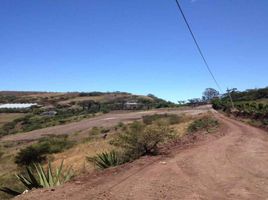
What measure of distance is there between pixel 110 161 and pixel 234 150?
16.0ft

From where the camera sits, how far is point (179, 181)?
31.8ft

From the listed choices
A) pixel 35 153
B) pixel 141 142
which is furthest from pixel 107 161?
pixel 35 153

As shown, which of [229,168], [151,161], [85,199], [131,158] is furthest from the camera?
[131,158]

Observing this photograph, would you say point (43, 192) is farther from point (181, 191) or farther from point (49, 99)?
point (49, 99)

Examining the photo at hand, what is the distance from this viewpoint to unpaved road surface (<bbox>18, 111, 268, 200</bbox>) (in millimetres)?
8492

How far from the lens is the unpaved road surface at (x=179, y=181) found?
849cm

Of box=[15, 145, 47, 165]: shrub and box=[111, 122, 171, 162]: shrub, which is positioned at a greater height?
box=[111, 122, 171, 162]: shrub

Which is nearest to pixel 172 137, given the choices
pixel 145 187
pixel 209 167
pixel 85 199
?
pixel 209 167

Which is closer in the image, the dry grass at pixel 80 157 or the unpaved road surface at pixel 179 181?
the unpaved road surface at pixel 179 181

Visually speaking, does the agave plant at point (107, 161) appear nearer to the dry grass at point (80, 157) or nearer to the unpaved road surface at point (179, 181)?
the unpaved road surface at point (179, 181)

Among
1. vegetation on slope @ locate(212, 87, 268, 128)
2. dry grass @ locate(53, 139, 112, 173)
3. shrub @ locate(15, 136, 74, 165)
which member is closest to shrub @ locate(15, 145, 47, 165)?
shrub @ locate(15, 136, 74, 165)

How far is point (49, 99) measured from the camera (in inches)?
7426

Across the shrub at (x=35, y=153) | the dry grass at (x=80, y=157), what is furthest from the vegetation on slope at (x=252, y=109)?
the shrub at (x=35, y=153)

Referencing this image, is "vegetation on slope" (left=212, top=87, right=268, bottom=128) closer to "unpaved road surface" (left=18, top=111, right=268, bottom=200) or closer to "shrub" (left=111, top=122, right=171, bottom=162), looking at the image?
"shrub" (left=111, top=122, right=171, bottom=162)
